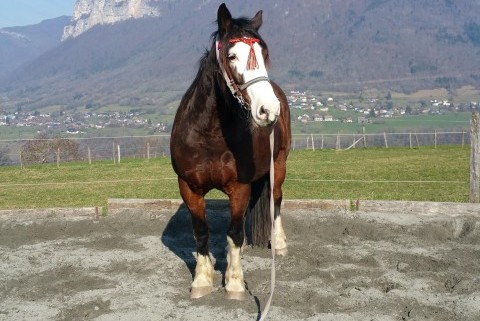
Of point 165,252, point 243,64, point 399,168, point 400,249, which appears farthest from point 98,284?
point 399,168

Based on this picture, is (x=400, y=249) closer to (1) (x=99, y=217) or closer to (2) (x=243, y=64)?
(2) (x=243, y=64)

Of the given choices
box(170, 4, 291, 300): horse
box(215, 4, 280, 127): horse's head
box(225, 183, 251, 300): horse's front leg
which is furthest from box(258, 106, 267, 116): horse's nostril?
box(225, 183, 251, 300): horse's front leg

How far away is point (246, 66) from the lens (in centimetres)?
430

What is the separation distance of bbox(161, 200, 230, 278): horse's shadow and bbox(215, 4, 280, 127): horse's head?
2485 mm

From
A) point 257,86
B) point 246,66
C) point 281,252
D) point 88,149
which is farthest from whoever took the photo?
point 88,149

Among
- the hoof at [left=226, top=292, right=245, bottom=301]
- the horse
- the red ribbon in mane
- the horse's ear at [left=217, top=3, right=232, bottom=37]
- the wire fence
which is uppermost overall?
the horse's ear at [left=217, top=3, right=232, bottom=37]

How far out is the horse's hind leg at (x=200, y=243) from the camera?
533 centimetres

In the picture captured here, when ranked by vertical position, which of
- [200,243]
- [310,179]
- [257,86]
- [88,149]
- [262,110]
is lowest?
[310,179]

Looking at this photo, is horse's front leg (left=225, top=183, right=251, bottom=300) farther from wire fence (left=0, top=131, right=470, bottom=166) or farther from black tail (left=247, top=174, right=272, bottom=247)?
wire fence (left=0, top=131, right=470, bottom=166)

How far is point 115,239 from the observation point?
731 cm

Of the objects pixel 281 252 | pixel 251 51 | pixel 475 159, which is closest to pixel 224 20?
pixel 251 51

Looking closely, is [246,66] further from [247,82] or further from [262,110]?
[262,110]

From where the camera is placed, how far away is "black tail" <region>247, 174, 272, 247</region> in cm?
684

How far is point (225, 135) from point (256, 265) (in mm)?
1843
